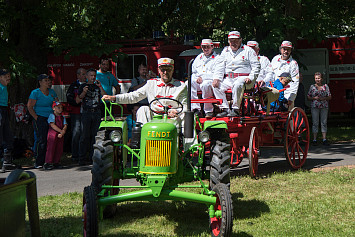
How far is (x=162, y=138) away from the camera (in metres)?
6.04

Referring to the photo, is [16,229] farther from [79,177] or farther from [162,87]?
[79,177]

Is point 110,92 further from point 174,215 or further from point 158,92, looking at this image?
point 174,215

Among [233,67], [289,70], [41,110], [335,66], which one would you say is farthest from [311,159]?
[335,66]

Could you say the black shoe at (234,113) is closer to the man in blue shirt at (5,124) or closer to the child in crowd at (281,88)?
the child in crowd at (281,88)

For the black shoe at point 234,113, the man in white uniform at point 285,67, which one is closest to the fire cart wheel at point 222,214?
the black shoe at point 234,113

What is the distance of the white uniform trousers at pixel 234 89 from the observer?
9719 millimetres

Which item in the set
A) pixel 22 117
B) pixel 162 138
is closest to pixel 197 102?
pixel 162 138

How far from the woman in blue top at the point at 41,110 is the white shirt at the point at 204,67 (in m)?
3.19

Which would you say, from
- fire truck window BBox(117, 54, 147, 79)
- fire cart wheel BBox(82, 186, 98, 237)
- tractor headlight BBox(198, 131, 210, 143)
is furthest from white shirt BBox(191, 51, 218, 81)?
fire cart wheel BBox(82, 186, 98, 237)

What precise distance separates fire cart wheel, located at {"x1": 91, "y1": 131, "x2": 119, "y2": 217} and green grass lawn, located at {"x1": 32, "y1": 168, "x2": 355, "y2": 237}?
525mm

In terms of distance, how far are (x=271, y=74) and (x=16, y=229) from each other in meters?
8.63

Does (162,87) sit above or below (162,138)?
above

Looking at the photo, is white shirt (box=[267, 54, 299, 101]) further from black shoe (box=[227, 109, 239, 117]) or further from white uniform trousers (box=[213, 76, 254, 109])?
black shoe (box=[227, 109, 239, 117])

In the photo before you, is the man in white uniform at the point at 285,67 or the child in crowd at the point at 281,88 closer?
the child in crowd at the point at 281,88
